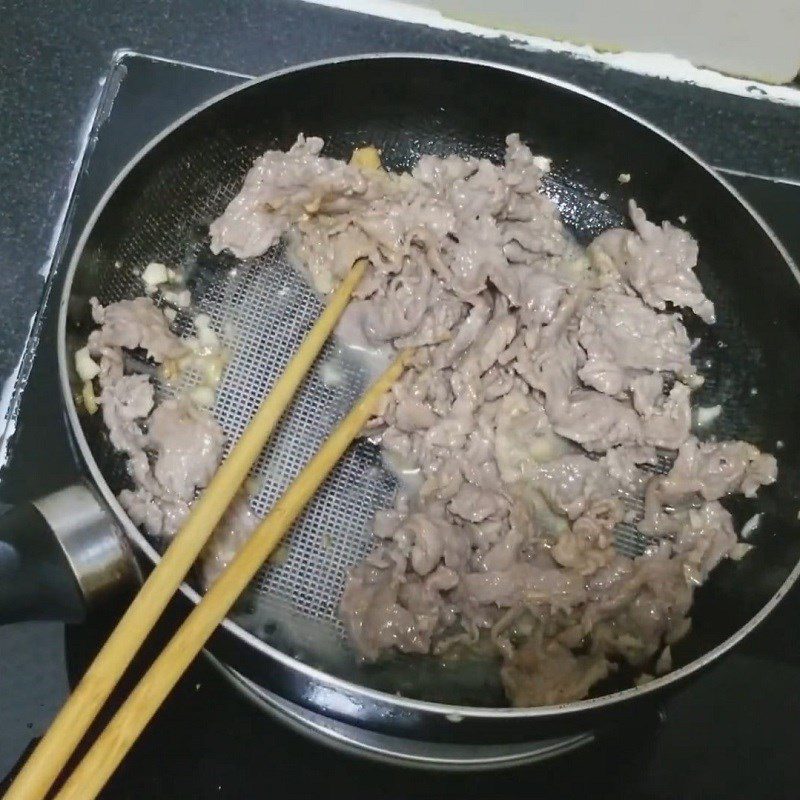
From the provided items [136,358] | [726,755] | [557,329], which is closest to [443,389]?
[557,329]

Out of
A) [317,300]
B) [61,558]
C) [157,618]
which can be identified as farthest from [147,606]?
[317,300]

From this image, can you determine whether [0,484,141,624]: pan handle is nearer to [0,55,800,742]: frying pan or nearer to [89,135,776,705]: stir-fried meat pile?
[0,55,800,742]: frying pan

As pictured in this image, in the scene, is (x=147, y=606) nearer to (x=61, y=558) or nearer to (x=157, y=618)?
(x=157, y=618)

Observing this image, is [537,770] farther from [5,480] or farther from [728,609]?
[5,480]

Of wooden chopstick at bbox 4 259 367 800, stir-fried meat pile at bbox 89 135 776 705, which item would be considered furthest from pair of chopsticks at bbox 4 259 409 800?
stir-fried meat pile at bbox 89 135 776 705

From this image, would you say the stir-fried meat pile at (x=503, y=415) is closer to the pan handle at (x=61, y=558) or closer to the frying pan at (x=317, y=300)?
the frying pan at (x=317, y=300)
